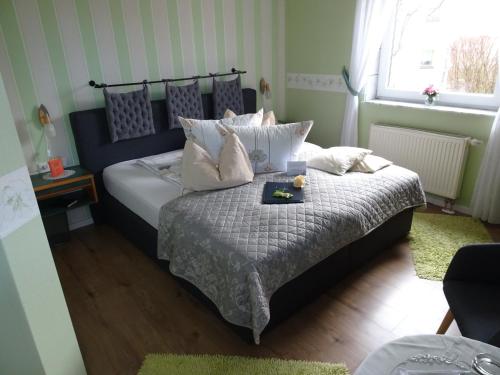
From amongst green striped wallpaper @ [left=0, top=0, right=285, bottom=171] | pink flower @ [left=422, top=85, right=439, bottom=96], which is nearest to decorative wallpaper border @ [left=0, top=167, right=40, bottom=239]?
green striped wallpaper @ [left=0, top=0, right=285, bottom=171]

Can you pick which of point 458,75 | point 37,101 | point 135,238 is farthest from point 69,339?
point 458,75

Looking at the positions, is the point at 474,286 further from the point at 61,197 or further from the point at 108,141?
the point at 61,197

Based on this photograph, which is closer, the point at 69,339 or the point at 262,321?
the point at 69,339

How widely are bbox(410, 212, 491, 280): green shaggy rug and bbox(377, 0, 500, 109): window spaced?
98 cm

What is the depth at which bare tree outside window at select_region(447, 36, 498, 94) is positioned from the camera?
9.33 ft

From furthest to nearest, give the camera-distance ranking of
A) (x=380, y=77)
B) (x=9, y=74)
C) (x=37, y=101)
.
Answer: (x=380, y=77)
(x=37, y=101)
(x=9, y=74)

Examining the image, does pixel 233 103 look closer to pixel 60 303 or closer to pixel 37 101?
pixel 37 101

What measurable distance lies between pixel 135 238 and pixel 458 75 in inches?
119

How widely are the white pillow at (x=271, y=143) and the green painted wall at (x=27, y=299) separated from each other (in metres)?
1.57

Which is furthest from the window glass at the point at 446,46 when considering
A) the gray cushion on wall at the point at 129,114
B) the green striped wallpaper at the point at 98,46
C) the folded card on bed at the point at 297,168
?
the gray cushion on wall at the point at 129,114

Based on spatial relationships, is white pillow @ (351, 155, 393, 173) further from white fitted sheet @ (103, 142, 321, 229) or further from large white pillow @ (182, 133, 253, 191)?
large white pillow @ (182, 133, 253, 191)

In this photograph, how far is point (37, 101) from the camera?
8.84ft

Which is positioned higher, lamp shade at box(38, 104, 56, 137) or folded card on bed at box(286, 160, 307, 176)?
lamp shade at box(38, 104, 56, 137)

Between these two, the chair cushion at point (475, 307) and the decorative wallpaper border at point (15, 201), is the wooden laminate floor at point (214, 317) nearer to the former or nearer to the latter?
the chair cushion at point (475, 307)
